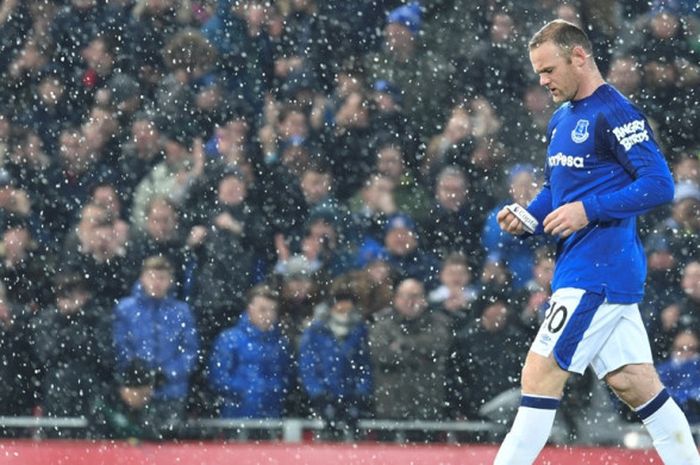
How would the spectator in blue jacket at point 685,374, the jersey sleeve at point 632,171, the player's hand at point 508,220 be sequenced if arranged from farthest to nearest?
the spectator in blue jacket at point 685,374 < the player's hand at point 508,220 < the jersey sleeve at point 632,171

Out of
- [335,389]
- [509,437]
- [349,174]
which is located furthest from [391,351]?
[509,437]

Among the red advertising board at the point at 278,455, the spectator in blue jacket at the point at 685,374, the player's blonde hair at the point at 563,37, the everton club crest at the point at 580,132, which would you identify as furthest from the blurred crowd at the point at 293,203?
the player's blonde hair at the point at 563,37

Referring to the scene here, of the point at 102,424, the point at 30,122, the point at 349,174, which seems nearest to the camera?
the point at 102,424

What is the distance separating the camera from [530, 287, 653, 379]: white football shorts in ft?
15.4

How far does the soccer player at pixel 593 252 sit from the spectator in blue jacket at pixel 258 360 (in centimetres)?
294

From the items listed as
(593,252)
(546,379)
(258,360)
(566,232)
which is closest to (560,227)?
(566,232)

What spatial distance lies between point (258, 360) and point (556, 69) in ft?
10.6

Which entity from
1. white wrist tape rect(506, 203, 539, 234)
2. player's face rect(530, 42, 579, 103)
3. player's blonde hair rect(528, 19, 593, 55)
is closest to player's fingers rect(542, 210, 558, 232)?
white wrist tape rect(506, 203, 539, 234)

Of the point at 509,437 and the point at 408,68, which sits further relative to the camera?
the point at 408,68

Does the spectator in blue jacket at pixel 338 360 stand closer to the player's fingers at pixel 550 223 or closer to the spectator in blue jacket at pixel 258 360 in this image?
the spectator in blue jacket at pixel 258 360

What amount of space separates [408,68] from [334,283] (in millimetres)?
1665

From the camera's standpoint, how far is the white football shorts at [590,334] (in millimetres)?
4688

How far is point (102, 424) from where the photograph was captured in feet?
24.1

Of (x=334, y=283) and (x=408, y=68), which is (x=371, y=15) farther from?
(x=334, y=283)
